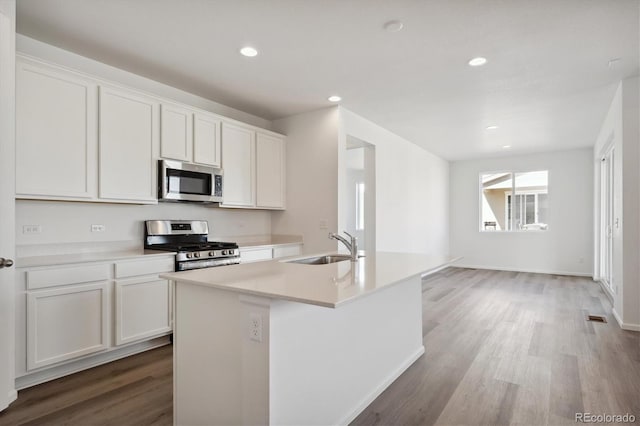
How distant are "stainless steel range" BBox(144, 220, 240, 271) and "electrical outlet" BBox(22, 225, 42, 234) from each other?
34.0 inches

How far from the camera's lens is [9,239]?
218cm

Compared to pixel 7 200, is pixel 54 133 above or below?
above

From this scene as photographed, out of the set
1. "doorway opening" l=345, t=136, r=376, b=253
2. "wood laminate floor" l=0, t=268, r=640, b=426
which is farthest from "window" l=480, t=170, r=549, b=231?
"wood laminate floor" l=0, t=268, r=640, b=426

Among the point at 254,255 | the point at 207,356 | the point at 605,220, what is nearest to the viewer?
the point at 207,356

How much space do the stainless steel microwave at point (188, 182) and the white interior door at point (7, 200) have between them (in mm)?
1237

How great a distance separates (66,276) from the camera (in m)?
2.54

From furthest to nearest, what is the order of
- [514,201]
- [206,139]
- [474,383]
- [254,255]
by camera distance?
[514,201] → [254,255] → [206,139] → [474,383]

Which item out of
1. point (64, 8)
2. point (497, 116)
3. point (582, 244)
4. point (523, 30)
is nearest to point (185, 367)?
point (64, 8)

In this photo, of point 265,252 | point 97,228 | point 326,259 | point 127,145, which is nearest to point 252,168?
point 265,252

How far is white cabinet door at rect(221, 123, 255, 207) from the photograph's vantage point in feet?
13.3

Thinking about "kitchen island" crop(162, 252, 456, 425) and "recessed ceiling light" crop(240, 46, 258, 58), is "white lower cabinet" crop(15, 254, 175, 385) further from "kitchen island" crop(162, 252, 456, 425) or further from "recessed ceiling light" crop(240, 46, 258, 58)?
"recessed ceiling light" crop(240, 46, 258, 58)

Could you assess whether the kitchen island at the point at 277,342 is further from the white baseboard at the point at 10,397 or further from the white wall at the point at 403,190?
the white wall at the point at 403,190

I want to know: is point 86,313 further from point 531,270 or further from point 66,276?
point 531,270

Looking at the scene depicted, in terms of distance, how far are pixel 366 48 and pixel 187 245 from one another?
8.09ft
